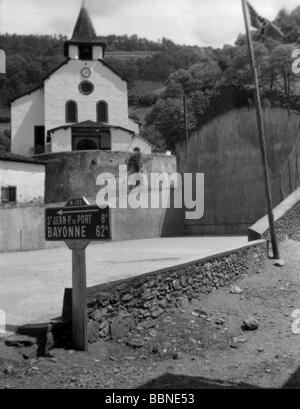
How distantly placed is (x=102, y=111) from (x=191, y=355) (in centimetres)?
3538

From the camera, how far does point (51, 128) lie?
38.8 meters

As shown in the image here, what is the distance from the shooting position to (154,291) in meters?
8.10

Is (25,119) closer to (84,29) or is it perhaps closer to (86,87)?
(86,87)

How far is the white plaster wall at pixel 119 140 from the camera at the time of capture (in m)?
37.5

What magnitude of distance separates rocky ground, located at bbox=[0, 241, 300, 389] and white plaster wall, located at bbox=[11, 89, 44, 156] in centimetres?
3316

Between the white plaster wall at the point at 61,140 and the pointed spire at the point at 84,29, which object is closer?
the white plaster wall at the point at 61,140

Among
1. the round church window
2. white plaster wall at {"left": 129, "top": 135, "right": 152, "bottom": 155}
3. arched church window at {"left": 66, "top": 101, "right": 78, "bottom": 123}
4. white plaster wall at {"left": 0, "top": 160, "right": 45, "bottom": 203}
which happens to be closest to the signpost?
white plaster wall at {"left": 0, "top": 160, "right": 45, "bottom": 203}

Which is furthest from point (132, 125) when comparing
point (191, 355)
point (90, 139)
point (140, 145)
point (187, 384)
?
point (187, 384)

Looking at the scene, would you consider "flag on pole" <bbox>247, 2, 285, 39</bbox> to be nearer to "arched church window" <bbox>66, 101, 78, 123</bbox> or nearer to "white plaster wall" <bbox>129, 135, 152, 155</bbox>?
"white plaster wall" <bbox>129, 135, 152, 155</bbox>

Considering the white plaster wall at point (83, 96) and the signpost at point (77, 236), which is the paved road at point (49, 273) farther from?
the white plaster wall at point (83, 96)

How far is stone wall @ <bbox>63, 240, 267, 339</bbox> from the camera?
273 inches

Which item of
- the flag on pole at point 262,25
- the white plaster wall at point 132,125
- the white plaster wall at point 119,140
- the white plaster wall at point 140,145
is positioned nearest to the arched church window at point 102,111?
the white plaster wall at point 132,125

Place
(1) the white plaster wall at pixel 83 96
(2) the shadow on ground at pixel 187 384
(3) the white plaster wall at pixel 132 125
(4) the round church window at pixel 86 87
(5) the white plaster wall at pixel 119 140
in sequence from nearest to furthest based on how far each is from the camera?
(2) the shadow on ground at pixel 187 384 < (5) the white plaster wall at pixel 119 140 < (1) the white plaster wall at pixel 83 96 < (4) the round church window at pixel 86 87 < (3) the white plaster wall at pixel 132 125

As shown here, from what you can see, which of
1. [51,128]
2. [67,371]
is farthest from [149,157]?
[67,371]
